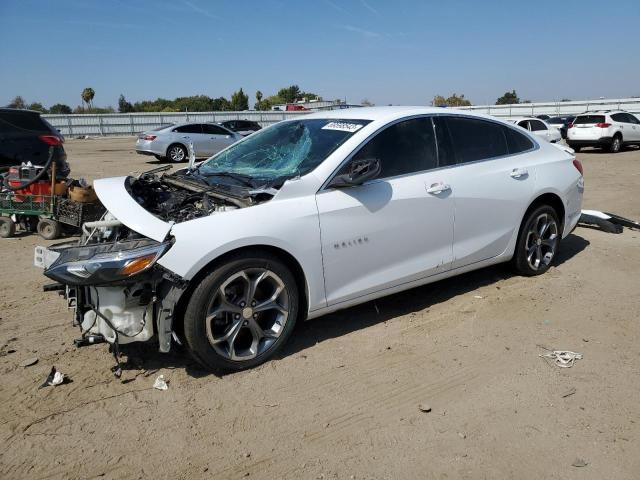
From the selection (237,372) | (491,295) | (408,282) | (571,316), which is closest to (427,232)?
(408,282)

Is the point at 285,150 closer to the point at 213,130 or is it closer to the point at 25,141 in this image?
the point at 25,141

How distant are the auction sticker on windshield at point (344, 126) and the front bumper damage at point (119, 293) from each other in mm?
1738

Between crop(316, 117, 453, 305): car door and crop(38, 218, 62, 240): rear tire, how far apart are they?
4954 millimetres

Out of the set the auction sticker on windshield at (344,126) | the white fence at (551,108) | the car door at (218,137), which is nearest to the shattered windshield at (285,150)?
the auction sticker on windshield at (344,126)

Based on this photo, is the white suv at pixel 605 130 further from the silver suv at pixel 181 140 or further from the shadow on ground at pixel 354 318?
the shadow on ground at pixel 354 318

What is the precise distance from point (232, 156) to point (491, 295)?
8.74ft

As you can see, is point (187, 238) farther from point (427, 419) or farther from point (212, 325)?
point (427, 419)

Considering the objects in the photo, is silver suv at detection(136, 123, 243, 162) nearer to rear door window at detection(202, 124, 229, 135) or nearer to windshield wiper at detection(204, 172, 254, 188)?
rear door window at detection(202, 124, 229, 135)

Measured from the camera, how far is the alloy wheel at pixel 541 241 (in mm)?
4988

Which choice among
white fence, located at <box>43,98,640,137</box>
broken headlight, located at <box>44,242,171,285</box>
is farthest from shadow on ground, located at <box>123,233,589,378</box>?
white fence, located at <box>43,98,640,137</box>

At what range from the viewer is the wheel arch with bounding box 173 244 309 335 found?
313 centimetres

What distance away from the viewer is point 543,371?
3.39 meters

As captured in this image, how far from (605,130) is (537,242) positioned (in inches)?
686

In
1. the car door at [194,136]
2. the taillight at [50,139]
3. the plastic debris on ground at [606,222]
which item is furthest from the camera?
the car door at [194,136]
